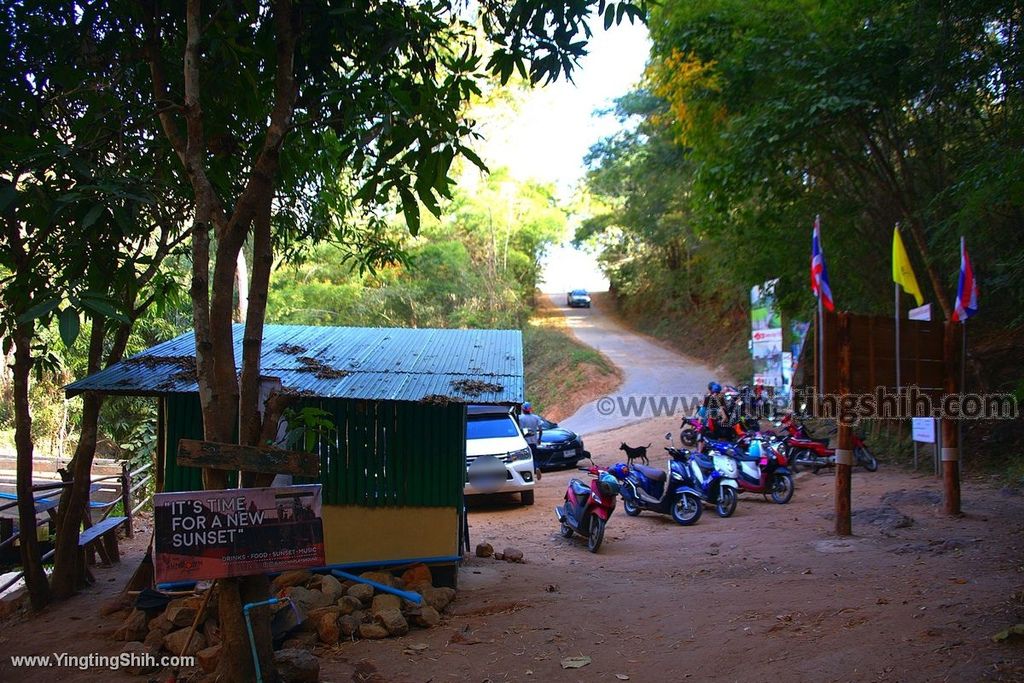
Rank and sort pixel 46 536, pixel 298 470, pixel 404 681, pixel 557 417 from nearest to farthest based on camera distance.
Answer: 1. pixel 298 470
2. pixel 404 681
3. pixel 46 536
4. pixel 557 417

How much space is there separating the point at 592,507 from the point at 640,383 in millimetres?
20483

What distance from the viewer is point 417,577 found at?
7250 mm

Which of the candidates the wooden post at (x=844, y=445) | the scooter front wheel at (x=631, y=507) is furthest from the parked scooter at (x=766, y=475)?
the wooden post at (x=844, y=445)

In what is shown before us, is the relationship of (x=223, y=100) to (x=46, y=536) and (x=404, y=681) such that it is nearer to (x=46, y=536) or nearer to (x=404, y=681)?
(x=404, y=681)

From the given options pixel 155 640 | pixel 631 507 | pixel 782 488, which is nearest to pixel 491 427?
pixel 631 507

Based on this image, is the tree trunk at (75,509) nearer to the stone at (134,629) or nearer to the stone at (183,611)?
A: the stone at (134,629)

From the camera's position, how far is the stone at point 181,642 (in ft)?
19.3

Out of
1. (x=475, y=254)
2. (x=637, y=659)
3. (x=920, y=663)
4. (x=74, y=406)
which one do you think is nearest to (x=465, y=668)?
(x=637, y=659)

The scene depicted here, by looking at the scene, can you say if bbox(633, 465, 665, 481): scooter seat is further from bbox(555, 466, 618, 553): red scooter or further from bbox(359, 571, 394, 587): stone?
bbox(359, 571, 394, 587): stone

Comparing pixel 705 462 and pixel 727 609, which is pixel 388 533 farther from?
pixel 705 462

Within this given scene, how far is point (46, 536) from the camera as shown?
41.3ft

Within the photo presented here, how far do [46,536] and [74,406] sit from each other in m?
8.70

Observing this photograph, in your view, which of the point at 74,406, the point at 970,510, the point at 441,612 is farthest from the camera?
the point at 74,406

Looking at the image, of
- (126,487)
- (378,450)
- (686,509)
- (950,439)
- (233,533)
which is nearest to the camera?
(233,533)
